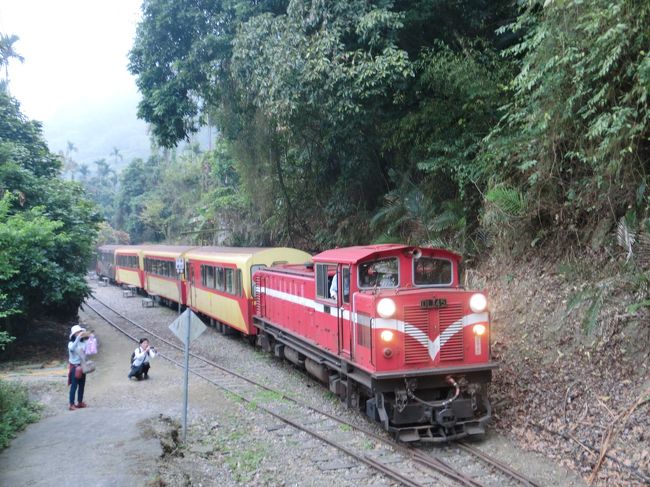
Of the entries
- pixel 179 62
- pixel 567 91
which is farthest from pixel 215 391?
pixel 179 62

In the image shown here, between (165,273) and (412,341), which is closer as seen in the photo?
(412,341)

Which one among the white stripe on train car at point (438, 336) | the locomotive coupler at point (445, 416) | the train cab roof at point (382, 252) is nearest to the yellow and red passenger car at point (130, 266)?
the train cab roof at point (382, 252)

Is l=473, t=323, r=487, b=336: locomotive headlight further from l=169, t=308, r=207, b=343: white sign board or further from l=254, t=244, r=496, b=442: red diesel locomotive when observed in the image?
l=169, t=308, r=207, b=343: white sign board

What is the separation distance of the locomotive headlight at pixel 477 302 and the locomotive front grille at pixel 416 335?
754 millimetres

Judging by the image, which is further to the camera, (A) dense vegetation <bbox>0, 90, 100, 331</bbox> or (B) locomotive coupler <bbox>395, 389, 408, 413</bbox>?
(A) dense vegetation <bbox>0, 90, 100, 331</bbox>

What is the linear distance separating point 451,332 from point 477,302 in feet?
2.05

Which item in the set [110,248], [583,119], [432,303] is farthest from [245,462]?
[110,248]

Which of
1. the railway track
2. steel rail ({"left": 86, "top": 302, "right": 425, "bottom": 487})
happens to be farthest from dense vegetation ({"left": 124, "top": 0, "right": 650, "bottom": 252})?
steel rail ({"left": 86, "top": 302, "right": 425, "bottom": 487})

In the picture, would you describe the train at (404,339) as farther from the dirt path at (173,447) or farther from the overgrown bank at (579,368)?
the overgrown bank at (579,368)

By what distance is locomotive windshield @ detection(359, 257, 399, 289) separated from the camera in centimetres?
902

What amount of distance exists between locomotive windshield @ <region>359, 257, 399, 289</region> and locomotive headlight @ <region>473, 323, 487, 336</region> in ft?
4.56

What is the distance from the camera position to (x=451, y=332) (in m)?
8.68

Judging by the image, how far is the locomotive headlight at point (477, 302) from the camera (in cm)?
875

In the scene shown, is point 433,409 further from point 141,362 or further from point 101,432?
point 141,362
